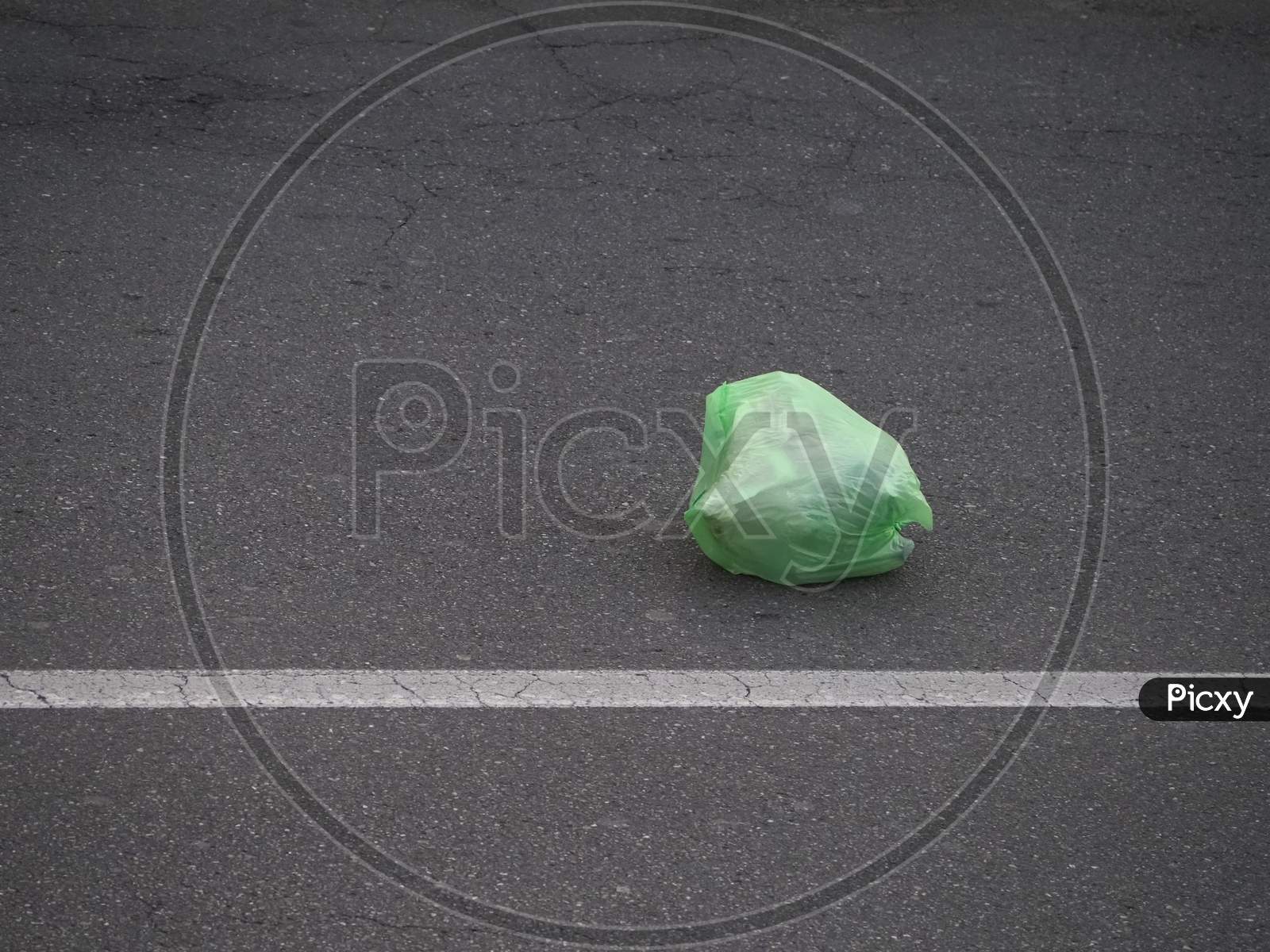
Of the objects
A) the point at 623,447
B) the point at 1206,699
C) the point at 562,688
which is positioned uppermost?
the point at 623,447

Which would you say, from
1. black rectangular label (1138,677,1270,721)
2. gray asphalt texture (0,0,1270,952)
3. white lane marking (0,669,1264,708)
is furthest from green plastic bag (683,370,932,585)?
black rectangular label (1138,677,1270,721)

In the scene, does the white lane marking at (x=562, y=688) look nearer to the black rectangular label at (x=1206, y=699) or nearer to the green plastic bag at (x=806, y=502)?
the black rectangular label at (x=1206, y=699)

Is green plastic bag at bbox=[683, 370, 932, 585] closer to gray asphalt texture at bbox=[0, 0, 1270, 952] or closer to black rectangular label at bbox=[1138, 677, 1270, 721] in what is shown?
gray asphalt texture at bbox=[0, 0, 1270, 952]

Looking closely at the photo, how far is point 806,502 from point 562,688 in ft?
2.50

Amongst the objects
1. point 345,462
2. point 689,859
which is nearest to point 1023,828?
point 689,859

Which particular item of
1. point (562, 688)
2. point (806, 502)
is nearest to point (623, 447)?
point (806, 502)

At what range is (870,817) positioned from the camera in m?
2.62

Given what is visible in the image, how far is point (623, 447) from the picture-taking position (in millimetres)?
3791

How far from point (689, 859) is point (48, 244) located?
3.14 metres

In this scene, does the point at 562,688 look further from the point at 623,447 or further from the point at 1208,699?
the point at 1208,699

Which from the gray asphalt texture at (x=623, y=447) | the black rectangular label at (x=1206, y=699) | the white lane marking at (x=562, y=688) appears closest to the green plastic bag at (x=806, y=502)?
the gray asphalt texture at (x=623, y=447)

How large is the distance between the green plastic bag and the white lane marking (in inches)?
13.6

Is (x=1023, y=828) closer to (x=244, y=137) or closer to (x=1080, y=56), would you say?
(x=244, y=137)

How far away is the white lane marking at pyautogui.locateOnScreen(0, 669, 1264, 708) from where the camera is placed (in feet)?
9.23
